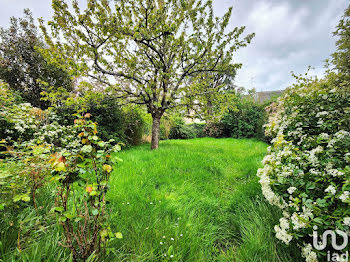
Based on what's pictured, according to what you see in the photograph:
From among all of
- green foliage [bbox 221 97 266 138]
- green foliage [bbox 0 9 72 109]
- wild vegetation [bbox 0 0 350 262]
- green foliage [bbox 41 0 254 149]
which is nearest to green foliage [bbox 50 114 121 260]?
wild vegetation [bbox 0 0 350 262]

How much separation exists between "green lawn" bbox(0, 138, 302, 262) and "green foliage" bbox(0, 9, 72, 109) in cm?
907

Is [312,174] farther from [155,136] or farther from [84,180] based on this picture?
[155,136]

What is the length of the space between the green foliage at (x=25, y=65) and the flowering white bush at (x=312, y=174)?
10.8 meters

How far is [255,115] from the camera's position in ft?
34.9

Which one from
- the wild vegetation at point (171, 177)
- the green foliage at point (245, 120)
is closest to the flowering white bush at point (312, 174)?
the wild vegetation at point (171, 177)

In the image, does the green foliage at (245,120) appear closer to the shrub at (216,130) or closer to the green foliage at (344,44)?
the shrub at (216,130)

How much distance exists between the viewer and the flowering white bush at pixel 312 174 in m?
1.13

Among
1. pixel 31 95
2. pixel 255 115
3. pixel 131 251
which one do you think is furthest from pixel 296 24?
pixel 31 95

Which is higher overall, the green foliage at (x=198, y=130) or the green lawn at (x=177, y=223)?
the green foliage at (x=198, y=130)

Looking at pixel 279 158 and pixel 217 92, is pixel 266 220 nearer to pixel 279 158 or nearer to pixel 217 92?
pixel 279 158

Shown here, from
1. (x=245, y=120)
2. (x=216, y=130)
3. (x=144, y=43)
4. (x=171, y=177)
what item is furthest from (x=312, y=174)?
(x=216, y=130)

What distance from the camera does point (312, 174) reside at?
1458 mm

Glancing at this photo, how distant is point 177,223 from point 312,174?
160 cm

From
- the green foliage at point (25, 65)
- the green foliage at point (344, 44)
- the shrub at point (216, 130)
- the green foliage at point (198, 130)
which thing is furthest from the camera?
the green foliage at point (198, 130)
